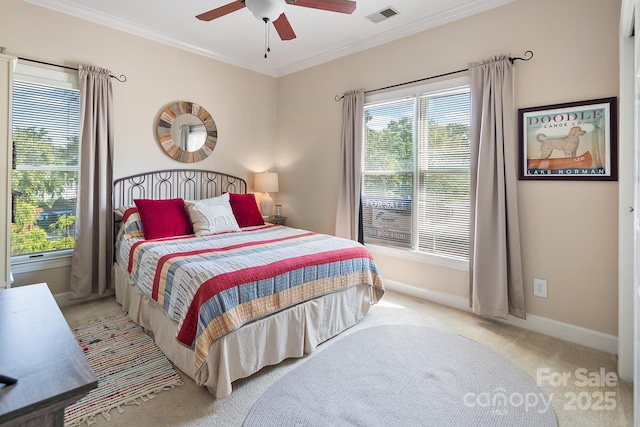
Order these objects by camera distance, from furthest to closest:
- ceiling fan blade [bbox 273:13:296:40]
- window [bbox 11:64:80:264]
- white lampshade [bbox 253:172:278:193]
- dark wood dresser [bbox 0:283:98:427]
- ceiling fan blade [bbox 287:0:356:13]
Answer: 1. white lampshade [bbox 253:172:278:193]
2. window [bbox 11:64:80:264]
3. ceiling fan blade [bbox 273:13:296:40]
4. ceiling fan blade [bbox 287:0:356:13]
5. dark wood dresser [bbox 0:283:98:427]

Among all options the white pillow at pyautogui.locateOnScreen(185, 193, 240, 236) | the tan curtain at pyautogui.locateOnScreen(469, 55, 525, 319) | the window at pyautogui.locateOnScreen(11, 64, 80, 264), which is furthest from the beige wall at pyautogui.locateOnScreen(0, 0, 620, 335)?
the white pillow at pyautogui.locateOnScreen(185, 193, 240, 236)

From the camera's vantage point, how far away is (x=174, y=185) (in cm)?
397

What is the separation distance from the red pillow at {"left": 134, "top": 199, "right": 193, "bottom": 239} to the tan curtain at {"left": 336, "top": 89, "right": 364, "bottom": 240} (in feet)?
5.58

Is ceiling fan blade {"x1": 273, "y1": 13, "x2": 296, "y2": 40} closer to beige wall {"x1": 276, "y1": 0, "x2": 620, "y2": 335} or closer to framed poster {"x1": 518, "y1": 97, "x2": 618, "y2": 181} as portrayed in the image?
beige wall {"x1": 276, "y1": 0, "x2": 620, "y2": 335}

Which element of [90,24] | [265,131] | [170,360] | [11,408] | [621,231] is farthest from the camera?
[265,131]

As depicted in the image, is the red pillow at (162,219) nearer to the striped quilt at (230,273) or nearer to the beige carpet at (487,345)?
the striped quilt at (230,273)

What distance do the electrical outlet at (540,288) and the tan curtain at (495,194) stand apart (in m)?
0.11

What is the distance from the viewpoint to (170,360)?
2.31 meters

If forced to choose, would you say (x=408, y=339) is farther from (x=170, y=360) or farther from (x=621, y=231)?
(x=170, y=360)

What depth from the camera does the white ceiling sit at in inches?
121

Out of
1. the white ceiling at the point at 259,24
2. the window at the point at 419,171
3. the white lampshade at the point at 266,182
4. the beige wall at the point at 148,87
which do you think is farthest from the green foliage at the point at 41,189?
the window at the point at 419,171

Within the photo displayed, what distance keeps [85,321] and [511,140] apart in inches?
153

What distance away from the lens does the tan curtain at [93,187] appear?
3.21 metres

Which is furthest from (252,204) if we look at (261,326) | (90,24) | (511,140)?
(511,140)
